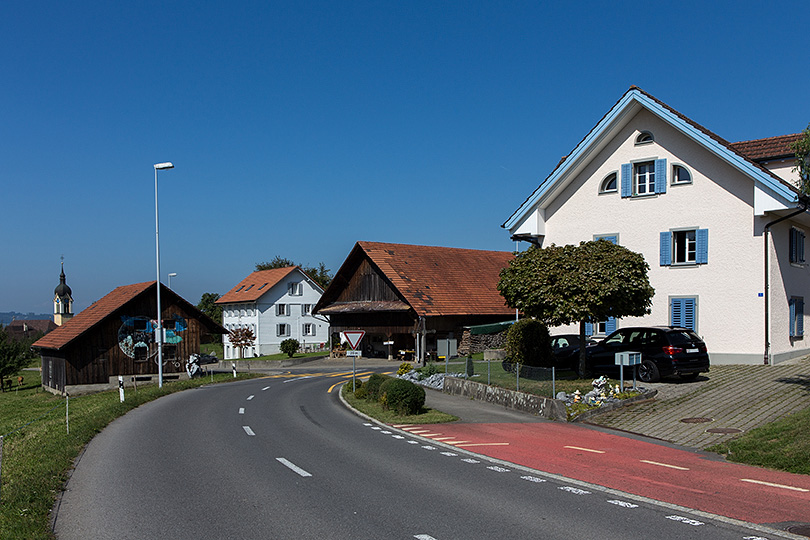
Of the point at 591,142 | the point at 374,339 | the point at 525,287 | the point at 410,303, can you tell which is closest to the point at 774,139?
the point at 591,142

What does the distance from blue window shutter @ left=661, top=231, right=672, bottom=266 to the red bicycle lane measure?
1201 cm

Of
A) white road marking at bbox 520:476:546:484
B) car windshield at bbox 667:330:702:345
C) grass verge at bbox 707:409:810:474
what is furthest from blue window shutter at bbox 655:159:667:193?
white road marking at bbox 520:476:546:484

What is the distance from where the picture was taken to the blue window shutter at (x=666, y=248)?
26.4 meters

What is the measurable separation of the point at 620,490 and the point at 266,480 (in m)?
5.17

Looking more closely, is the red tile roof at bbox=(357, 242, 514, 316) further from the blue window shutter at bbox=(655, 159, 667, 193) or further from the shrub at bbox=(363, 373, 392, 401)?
the shrub at bbox=(363, 373, 392, 401)

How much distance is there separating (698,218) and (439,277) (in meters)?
23.2

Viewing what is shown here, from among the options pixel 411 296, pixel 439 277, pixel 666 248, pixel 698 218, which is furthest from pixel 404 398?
pixel 439 277

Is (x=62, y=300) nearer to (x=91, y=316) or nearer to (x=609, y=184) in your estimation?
(x=91, y=316)

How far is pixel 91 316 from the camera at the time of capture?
145 feet

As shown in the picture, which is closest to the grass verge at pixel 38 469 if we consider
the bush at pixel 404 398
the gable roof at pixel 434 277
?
the bush at pixel 404 398

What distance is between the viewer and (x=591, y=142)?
90.0ft

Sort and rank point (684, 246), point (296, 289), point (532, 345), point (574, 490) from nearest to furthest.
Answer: point (574, 490), point (532, 345), point (684, 246), point (296, 289)

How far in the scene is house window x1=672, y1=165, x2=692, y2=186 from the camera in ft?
85.4

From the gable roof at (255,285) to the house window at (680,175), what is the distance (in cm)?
4868
